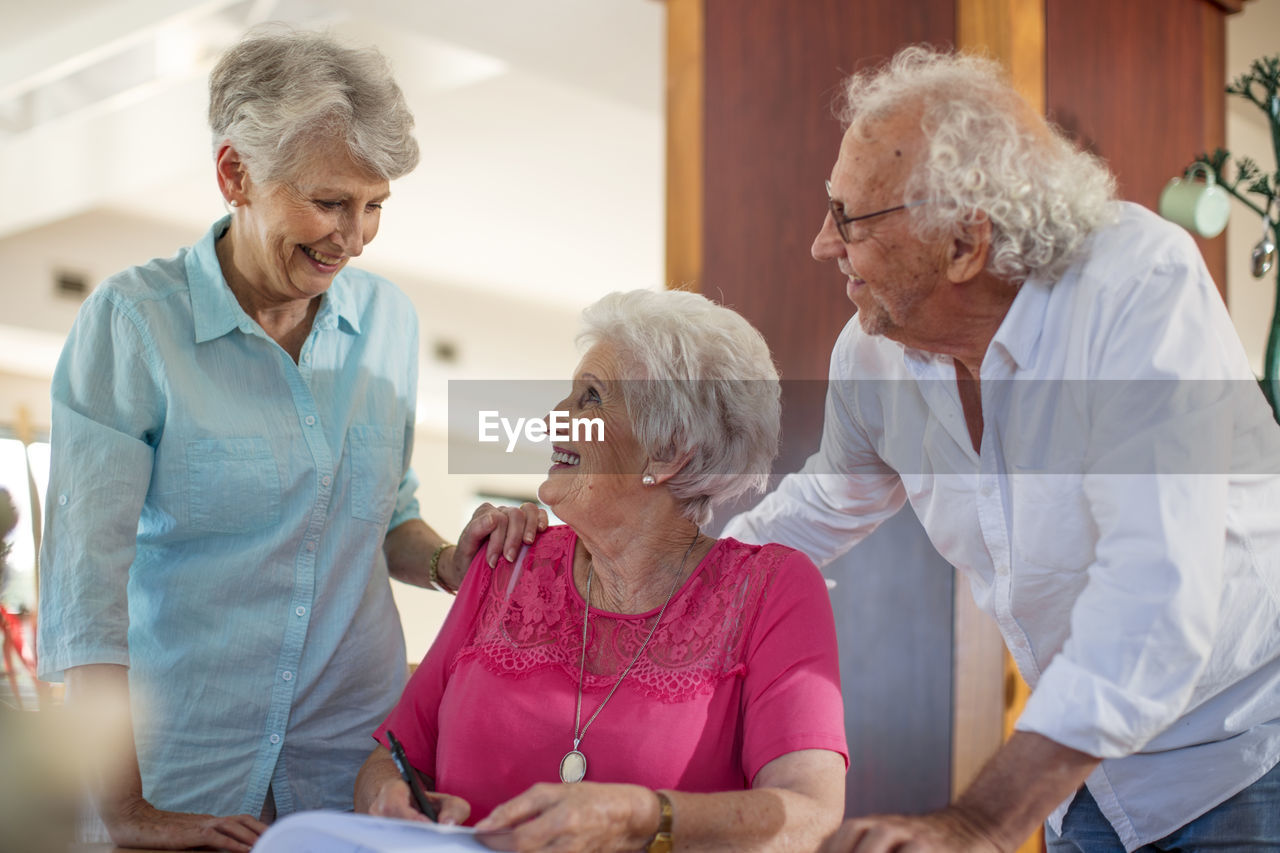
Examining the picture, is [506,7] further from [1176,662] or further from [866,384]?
[1176,662]

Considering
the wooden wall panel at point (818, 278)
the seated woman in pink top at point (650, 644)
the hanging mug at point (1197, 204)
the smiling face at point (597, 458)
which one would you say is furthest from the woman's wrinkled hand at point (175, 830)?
the hanging mug at point (1197, 204)

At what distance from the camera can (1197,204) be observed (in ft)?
8.91

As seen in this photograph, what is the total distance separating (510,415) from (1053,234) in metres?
0.96

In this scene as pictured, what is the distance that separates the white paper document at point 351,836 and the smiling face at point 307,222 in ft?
2.72

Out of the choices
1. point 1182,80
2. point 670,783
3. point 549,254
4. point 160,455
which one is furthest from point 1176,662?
point 549,254

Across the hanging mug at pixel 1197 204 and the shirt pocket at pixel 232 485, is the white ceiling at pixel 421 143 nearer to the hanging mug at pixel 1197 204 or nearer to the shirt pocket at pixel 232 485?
the hanging mug at pixel 1197 204

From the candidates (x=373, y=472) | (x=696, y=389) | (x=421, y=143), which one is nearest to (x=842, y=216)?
(x=696, y=389)

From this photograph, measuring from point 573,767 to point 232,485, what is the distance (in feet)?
2.07

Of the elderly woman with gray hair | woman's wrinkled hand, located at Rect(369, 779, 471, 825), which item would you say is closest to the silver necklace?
woman's wrinkled hand, located at Rect(369, 779, 471, 825)

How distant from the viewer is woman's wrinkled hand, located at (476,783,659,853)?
1.18 metres

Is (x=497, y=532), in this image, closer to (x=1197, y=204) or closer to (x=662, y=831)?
(x=662, y=831)

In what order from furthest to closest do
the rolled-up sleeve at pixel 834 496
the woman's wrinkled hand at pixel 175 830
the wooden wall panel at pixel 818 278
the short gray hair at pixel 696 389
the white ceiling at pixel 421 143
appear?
the white ceiling at pixel 421 143 < the wooden wall panel at pixel 818 278 < the rolled-up sleeve at pixel 834 496 < the short gray hair at pixel 696 389 < the woman's wrinkled hand at pixel 175 830

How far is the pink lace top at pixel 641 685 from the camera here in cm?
150

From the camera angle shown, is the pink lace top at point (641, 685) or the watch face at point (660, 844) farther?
the pink lace top at point (641, 685)
